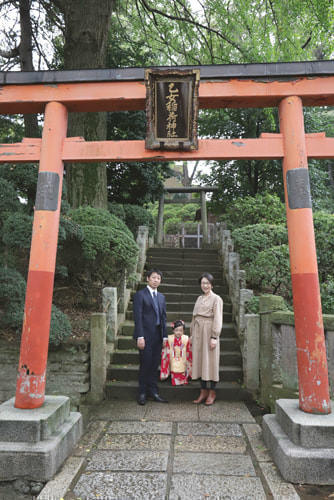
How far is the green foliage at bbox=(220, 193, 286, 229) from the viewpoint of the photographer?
413 inches

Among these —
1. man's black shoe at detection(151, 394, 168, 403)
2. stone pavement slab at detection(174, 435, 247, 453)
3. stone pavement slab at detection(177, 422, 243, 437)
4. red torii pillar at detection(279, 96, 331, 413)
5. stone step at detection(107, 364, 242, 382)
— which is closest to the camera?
red torii pillar at detection(279, 96, 331, 413)

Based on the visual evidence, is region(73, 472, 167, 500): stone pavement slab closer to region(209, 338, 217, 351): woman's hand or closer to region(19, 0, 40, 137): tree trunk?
region(209, 338, 217, 351): woman's hand

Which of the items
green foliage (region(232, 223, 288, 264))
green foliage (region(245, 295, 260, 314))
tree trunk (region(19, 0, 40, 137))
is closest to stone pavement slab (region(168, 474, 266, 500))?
green foliage (region(245, 295, 260, 314))

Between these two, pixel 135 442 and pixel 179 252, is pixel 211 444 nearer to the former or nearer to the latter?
pixel 135 442

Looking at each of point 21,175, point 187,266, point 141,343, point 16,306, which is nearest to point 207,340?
point 141,343

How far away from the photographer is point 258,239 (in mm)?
8289

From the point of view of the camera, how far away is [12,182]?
5.57 m

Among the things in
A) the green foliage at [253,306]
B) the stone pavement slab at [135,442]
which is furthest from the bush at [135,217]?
the stone pavement slab at [135,442]

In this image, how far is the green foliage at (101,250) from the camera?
616 centimetres

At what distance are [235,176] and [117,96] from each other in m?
10.8

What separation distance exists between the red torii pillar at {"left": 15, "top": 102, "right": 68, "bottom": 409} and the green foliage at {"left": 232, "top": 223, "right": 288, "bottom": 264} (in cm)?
547

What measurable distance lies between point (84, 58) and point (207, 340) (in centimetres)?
691

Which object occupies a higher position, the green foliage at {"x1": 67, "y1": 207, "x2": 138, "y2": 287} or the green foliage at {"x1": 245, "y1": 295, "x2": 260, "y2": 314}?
the green foliage at {"x1": 67, "y1": 207, "x2": 138, "y2": 287}

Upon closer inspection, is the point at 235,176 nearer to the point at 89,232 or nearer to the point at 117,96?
the point at 89,232
